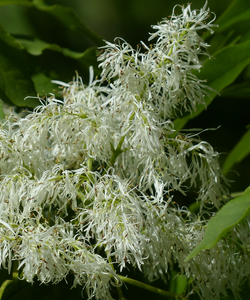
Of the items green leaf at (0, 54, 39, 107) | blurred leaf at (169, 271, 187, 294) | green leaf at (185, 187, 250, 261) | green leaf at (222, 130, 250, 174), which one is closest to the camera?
green leaf at (185, 187, 250, 261)

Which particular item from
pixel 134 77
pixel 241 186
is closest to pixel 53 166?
pixel 134 77

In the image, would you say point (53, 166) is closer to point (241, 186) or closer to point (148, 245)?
point (148, 245)

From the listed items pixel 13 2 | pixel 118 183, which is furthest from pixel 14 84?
pixel 118 183

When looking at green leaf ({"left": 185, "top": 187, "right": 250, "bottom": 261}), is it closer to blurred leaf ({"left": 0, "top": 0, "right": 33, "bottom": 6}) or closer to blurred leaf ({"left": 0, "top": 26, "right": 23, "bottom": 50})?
blurred leaf ({"left": 0, "top": 26, "right": 23, "bottom": 50})

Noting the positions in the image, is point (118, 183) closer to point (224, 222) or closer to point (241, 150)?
point (224, 222)

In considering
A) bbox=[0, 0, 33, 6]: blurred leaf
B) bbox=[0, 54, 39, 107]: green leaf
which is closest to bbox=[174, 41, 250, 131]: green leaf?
bbox=[0, 54, 39, 107]: green leaf

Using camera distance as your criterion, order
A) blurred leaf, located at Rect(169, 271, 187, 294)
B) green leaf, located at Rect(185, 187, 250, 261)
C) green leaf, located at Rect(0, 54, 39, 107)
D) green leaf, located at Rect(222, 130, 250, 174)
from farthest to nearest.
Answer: green leaf, located at Rect(222, 130, 250, 174)
green leaf, located at Rect(0, 54, 39, 107)
blurred leaf, located at Rect(169, 271, 187, 294)
green leaf, located at Rect(185, 187, 250, 261)

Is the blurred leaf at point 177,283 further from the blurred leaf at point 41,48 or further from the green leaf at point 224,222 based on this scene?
the blurred leaf at point 41,48
